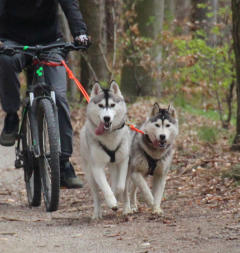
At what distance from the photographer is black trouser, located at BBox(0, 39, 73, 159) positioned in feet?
15.5

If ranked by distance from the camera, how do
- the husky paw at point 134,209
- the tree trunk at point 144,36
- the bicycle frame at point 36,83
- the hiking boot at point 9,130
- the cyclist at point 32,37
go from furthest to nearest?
the tree trunk at point 144,36 < the husky paw at point 134,209 < the hiking boot at point 9,130 < the cyclist at point 32,37 < the bicycle frame at point 36,83

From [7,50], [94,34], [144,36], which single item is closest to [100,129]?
[7,50]

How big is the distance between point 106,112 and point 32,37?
3.60ft

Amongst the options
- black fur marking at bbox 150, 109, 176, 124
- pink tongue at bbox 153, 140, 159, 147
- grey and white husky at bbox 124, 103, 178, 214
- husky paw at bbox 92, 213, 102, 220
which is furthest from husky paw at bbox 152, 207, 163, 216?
black fur marking at bbox 150, 109, 176, 124

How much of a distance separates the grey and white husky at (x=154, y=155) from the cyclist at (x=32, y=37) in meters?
0.59

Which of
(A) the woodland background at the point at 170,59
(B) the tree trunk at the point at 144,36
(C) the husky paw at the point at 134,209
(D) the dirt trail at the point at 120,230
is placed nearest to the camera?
(D) the dirt trail at the point at 120,230

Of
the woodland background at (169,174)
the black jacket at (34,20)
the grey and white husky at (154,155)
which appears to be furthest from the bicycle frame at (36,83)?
the grey and white husky at (154,155)

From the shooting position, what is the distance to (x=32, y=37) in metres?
4.93

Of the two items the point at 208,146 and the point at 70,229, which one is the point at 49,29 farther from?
the point at 208,146

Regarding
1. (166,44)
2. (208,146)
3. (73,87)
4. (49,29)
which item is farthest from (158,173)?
(73,87)

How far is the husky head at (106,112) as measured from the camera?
15.0ft

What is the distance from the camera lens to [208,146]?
27.1 feet

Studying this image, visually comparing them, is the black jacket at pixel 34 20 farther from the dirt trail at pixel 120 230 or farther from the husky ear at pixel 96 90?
the dirt trail at pixel 120 230

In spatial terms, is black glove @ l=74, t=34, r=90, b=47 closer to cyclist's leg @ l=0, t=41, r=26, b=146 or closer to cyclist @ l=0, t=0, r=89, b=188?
cyclist @ l=0, t=0, r=89, b=188
